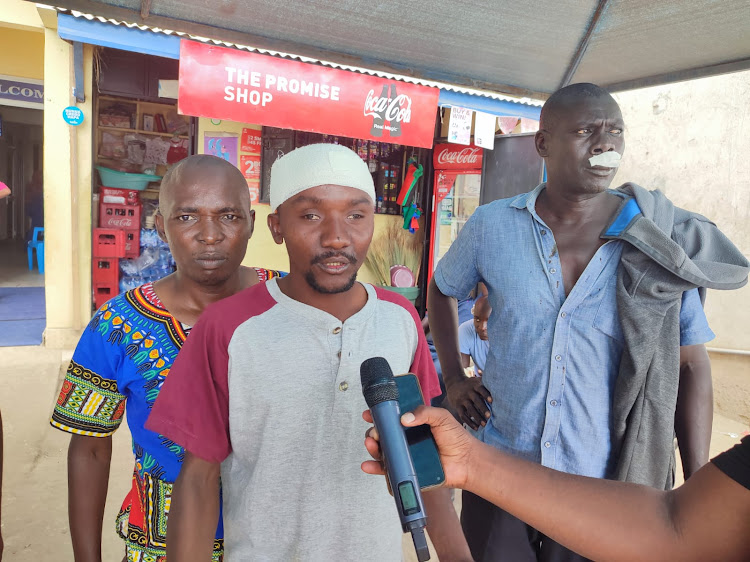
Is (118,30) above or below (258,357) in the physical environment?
above

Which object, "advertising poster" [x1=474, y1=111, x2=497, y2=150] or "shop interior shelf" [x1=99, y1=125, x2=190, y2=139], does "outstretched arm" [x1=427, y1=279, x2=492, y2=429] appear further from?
"shop interior shelf" [x1=99, y1=125, x2=190, y2=139]

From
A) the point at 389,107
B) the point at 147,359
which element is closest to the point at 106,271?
the point at 389,107

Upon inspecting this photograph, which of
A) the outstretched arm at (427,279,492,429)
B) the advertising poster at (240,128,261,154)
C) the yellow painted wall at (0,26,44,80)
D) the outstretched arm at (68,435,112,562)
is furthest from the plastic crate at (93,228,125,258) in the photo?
the outstretched arm at (68,435,112,562)

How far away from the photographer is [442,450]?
3.40 ft

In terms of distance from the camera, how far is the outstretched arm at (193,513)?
117cm

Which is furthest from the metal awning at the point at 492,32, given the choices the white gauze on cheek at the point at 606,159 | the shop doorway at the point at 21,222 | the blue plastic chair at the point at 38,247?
the blue plastic chair at the point at 38,247

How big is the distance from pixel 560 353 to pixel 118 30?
4007 millimetres

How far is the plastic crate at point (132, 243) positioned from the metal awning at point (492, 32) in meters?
4.54

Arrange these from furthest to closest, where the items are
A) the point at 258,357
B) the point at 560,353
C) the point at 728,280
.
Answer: the point at 560,353
the point at 728,280
the point at 258,357

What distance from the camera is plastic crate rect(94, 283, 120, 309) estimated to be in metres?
6.16

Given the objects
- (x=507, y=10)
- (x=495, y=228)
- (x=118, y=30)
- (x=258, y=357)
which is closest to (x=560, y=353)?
(x=495, y=228)

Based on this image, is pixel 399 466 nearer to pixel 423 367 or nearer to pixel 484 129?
pixel 423 367

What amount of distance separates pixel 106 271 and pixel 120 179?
116cm

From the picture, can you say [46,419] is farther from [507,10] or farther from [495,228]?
[507,10]
